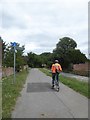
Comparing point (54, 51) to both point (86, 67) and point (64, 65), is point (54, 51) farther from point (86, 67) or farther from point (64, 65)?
point (86, 67)

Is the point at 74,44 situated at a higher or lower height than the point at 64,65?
higher

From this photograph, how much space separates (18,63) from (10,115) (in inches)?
1428

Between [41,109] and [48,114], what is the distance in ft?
3.08

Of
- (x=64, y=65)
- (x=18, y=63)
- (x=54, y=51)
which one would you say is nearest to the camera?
(x=18, y=63)

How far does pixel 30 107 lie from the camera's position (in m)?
9.92

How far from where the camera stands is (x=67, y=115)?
27.5 ft

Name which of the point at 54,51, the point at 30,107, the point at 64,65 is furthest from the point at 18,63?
the point at 54,51

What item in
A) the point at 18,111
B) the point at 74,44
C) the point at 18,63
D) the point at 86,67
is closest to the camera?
the point at 18,111

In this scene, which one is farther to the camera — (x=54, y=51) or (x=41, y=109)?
(x=54, y=51)

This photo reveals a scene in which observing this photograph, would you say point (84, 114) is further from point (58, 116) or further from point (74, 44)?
point (74, 44)

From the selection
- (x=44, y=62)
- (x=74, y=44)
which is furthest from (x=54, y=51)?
(x=44, y=62)

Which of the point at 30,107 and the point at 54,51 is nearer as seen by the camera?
the point at 30,107

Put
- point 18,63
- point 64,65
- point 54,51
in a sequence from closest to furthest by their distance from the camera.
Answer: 1. point 18,63
2. point 64,65
3. point 54,51

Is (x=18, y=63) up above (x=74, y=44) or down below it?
below
